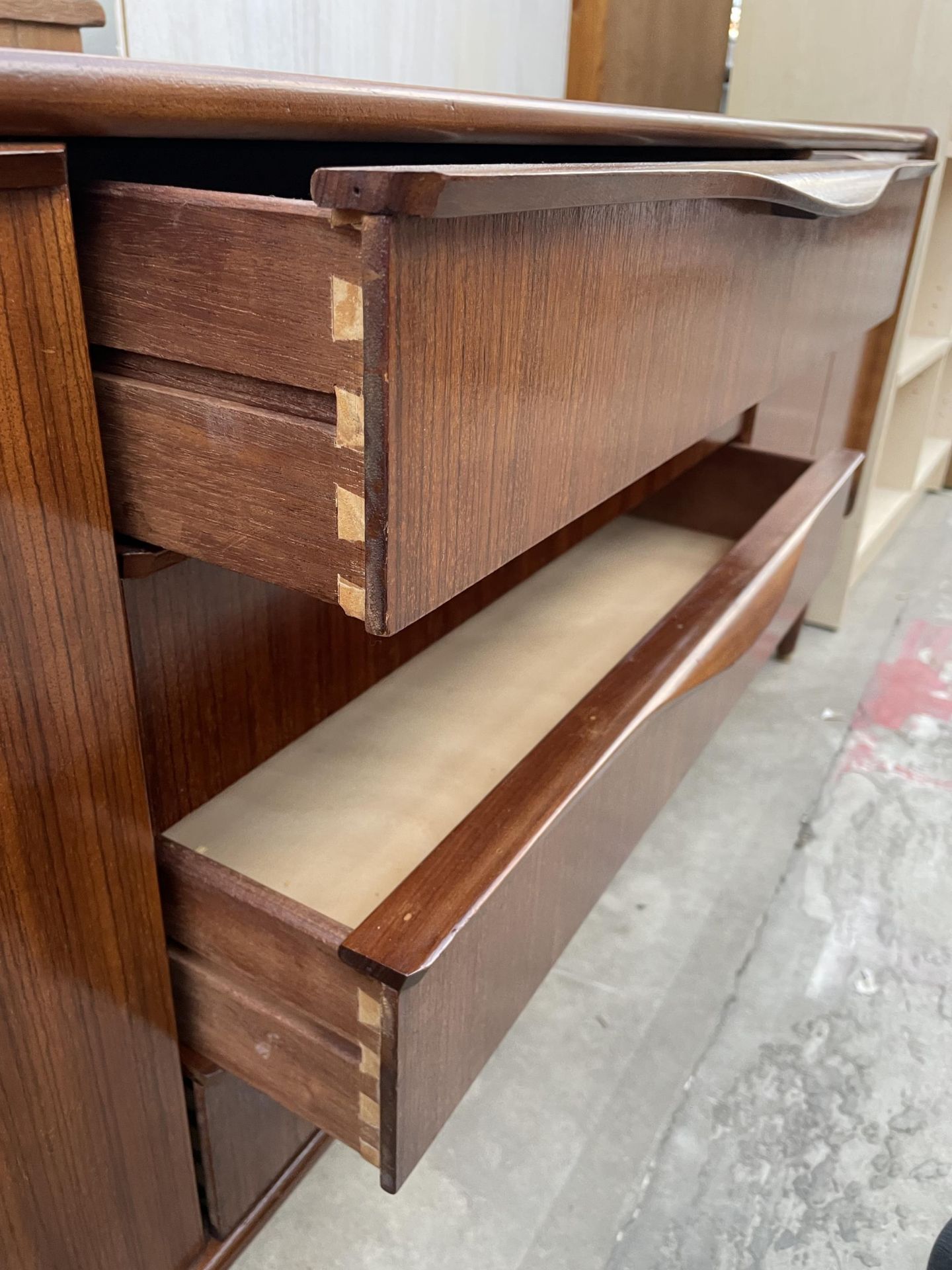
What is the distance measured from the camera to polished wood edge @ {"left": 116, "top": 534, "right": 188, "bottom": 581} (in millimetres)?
453

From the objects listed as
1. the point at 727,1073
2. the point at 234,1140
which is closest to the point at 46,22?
the point at 234,1140

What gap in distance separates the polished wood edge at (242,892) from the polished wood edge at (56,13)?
382mm

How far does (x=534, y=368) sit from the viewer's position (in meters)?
0.42

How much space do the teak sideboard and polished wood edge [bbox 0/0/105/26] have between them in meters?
0.06

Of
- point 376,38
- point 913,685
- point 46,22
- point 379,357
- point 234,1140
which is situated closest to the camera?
point 379,357

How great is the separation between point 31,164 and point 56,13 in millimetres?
142

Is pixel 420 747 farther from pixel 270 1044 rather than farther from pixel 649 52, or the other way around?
pixel 649 52

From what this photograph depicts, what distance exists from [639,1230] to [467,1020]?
0.97 feet

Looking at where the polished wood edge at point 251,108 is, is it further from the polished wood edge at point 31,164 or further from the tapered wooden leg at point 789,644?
the tapered wooden leg at point 789,644

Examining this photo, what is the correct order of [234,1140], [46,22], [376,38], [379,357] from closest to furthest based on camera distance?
1. [379,357]
2. [46,22]
3. [234,1140]
4. [376,38]

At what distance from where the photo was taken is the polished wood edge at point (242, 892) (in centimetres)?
49

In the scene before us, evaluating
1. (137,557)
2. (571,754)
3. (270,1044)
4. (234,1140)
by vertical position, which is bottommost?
(234,1140)

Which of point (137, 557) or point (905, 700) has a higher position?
point (137, 557)

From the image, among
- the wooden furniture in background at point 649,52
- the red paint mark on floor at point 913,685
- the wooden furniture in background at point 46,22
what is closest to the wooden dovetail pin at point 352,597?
the wooden furniture in background at point 46,22
